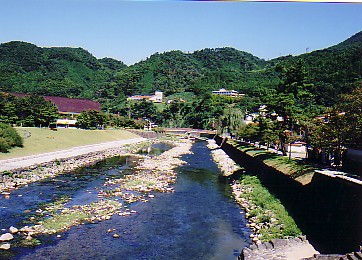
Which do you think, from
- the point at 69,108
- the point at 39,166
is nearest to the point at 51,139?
the point at 39,166

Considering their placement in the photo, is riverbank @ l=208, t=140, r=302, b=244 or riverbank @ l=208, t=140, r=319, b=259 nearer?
riverbank @ l=208, t=140, r=319, b=259

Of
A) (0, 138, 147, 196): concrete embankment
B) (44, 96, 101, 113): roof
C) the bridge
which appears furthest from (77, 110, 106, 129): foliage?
the bridge

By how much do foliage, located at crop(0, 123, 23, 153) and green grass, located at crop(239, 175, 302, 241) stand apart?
19047 mm

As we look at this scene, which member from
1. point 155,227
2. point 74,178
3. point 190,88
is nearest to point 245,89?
point 190,88

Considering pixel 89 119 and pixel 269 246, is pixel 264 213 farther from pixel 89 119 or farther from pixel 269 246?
pixel 89 119

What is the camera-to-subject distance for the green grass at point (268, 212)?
12.7 metres

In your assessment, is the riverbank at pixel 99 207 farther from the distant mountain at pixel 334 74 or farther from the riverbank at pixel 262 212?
the distant mountain at pixel 334 74

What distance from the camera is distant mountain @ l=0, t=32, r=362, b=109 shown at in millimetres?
63500

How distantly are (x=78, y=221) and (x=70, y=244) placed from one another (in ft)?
8.24

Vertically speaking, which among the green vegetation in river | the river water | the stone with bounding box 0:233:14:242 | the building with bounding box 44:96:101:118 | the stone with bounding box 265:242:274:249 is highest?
the building with bounding box 44:96:101:118

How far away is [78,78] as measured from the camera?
135 m

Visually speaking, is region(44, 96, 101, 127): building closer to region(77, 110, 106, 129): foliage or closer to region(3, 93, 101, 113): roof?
region(3, 93, 101, 113): roof

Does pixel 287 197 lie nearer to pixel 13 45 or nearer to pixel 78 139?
pixel 78 139

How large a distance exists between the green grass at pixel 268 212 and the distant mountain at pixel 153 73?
35.7m
